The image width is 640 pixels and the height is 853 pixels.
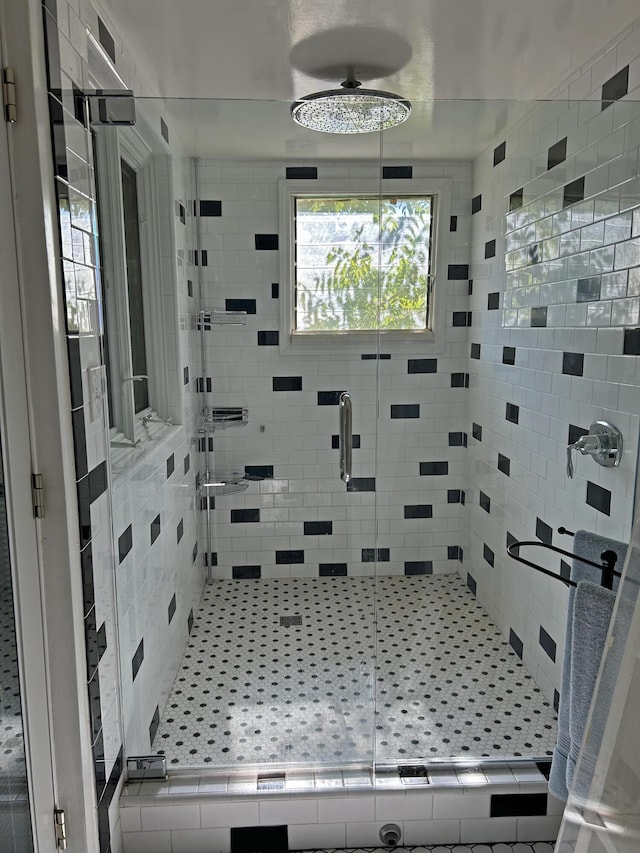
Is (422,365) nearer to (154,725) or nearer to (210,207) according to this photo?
(210,207)

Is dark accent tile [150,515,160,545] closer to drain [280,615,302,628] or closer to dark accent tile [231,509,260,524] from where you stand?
dark accent tile [231,509,260,524]

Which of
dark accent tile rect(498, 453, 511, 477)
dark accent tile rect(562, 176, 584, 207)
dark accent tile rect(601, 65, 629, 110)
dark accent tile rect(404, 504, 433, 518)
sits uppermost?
dark accent tile rect(601, 65, 629, 110)

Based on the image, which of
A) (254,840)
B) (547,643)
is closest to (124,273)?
(254,840)

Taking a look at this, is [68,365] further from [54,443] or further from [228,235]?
[228,235]

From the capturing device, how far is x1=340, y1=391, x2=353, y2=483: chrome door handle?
252cm

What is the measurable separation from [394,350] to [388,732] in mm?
1413

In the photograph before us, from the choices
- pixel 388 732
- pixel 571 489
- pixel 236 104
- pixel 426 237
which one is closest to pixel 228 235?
pixel 236 104

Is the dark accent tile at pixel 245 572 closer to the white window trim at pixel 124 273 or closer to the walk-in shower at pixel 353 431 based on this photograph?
the walk-in shower at pixel 353 431

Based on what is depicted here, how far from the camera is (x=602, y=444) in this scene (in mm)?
1902

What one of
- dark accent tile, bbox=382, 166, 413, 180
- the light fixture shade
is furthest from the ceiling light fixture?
dark accent tile, bbox=382, 166, 413, 180

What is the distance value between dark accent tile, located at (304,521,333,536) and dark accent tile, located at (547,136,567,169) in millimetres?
1615

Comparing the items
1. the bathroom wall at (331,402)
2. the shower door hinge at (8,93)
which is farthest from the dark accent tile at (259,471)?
the shower door hinge at (8,93)

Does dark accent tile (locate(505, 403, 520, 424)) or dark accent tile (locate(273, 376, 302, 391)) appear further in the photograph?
dark accent tile (locate(273, 376, 302, 391))

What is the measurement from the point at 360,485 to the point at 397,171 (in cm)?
127
